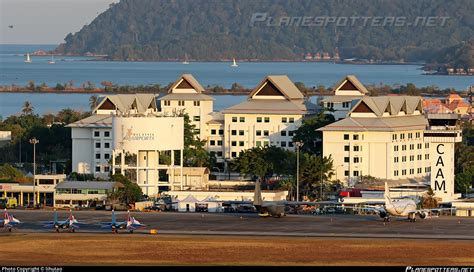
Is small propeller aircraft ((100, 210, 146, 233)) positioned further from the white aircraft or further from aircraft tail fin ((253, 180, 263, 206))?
the white aircraft

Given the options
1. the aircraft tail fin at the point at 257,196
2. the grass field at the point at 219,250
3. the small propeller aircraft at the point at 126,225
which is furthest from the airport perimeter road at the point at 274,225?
the grass field at the point at 219,250

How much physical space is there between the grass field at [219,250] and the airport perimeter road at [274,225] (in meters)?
3.60

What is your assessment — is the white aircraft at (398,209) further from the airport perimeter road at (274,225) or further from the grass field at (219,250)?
the grass field at (219,250)

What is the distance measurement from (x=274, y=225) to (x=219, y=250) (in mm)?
15521

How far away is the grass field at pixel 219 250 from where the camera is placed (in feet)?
234

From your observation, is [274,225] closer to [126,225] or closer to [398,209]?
[398,209]

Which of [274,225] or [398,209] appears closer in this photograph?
[274,225]

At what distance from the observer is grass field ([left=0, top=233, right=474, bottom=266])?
7144 cm

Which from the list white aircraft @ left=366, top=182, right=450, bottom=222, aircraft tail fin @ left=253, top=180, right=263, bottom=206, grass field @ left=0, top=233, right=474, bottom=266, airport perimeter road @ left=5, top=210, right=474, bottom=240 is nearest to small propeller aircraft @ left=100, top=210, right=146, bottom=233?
airport perimeter road @ left=5, top=210, right=474, bottom=240

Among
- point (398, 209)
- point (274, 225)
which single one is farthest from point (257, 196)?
point (398, 209)

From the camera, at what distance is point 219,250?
76000 millimetres

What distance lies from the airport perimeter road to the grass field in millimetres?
3604

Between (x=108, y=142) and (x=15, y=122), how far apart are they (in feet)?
105

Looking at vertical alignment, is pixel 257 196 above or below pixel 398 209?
above
